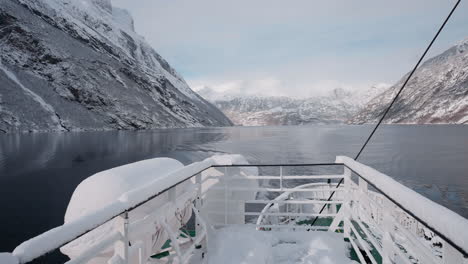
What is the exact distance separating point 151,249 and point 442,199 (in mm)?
28584

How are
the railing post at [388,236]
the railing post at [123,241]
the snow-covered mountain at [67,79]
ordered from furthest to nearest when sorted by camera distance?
the snow-covered mountain at [67,79] → the railing post at [388,236] → the railing post at [123,241]

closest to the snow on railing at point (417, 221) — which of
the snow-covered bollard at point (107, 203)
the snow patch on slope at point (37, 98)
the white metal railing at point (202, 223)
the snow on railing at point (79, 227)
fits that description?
the white metal railing at point (202, 223)

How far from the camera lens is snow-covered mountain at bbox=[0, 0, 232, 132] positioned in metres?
89.7

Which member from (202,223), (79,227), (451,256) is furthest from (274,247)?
(79,227)

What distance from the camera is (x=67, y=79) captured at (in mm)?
112250

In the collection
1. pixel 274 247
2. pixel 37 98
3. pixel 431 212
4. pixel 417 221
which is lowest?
pixel 274 247

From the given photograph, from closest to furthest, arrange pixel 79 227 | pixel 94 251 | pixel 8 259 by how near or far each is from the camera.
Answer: pixel 8 259
pixel 79 227
pixel 94 251

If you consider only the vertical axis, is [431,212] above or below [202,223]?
above

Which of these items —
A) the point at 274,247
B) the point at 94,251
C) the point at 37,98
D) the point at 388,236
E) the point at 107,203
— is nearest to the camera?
the point at 94,251

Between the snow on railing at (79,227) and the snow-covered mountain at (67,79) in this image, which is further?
the snow-covered mountain at (67,79)

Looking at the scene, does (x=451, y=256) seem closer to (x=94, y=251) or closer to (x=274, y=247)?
(x=94, y=251)

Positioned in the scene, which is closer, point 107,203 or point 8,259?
point 8,259

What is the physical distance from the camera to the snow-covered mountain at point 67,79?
89688 millimetres

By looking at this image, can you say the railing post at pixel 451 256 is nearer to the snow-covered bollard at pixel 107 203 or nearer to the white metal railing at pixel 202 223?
the white metal railing at pixel 202 223
